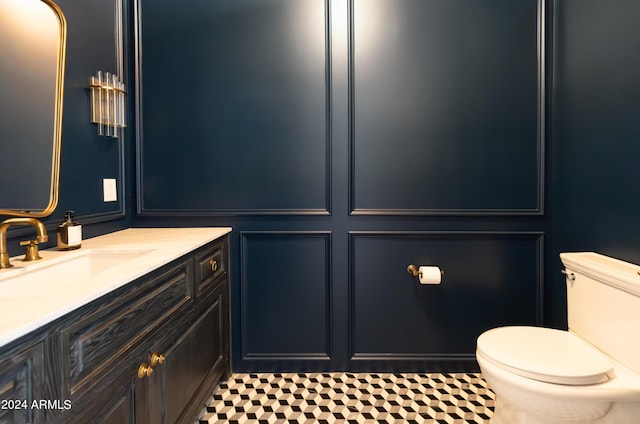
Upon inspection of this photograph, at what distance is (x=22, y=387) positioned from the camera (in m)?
0.68

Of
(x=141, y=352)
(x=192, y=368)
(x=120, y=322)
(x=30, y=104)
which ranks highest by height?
(x=30, y=104)

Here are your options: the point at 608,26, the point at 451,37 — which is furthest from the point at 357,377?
the point at 608,26

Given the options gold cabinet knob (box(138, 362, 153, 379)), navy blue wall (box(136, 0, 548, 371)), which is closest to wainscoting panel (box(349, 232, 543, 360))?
navy blue wall (box(136, 0, 548, 371))

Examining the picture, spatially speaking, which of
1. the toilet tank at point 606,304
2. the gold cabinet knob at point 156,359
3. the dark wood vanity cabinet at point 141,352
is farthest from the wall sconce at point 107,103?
the toilet tank at point 606,304

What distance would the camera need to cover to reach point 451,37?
79.2 inches

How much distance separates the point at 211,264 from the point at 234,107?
849 millimetres

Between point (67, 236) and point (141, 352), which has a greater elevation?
point (67, 236)

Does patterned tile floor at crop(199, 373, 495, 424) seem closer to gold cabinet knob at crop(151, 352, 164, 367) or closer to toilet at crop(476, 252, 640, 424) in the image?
toilet at crop(476, 252, 640, 424)

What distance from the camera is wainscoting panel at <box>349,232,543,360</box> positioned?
2076 mm

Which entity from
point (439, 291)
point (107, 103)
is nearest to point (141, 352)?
point (107, 103)

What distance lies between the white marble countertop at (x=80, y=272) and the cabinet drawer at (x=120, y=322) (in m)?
0.05

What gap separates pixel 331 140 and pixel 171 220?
37.8 inches

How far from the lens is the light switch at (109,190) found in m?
1.82

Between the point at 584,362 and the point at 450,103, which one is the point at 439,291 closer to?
the point at 584,362
